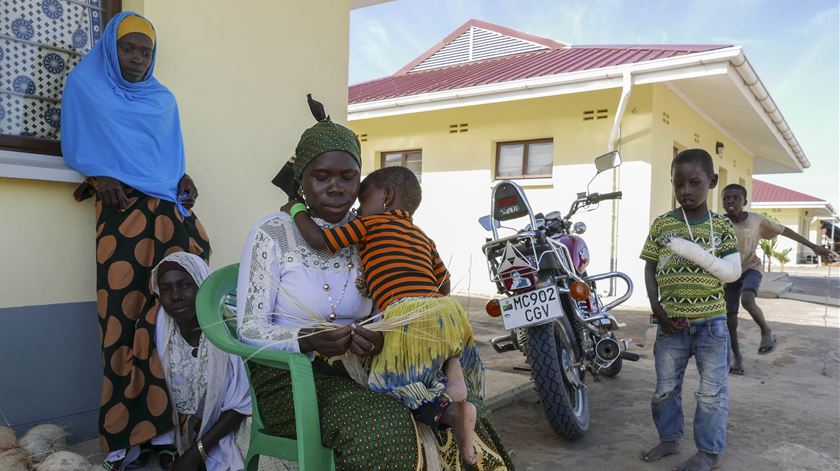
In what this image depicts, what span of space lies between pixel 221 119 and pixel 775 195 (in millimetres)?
37010

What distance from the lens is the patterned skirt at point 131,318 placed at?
2.50 meters

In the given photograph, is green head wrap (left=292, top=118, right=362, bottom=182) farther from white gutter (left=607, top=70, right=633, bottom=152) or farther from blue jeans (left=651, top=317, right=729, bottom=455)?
white gutter (left=607, top=70, right=633, bottom=152)

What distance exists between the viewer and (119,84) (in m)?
2.61

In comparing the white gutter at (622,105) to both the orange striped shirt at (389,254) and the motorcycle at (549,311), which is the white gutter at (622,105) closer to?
the motorcycle at (549,311)

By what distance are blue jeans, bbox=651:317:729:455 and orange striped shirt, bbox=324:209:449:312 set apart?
5.70 feet

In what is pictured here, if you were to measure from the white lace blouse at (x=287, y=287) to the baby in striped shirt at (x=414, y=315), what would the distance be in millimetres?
56

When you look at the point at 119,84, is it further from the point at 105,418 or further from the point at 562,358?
the point at 562,358

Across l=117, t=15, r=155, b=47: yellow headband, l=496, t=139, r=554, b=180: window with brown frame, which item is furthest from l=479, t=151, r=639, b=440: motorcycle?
l=496, t=139, r=554, b=180: window with brown frame

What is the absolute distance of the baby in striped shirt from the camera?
1.71 m

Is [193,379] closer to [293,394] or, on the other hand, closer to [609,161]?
[293,394]

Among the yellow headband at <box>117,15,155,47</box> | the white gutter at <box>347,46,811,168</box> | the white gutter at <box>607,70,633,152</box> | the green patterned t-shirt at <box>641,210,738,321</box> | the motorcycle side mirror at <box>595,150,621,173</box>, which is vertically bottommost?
the green patterned t-shirt at <box>641,210,738,321</box>

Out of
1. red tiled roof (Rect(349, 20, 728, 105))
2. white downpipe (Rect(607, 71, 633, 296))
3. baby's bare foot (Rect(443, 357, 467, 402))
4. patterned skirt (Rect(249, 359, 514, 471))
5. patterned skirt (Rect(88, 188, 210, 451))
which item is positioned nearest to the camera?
patterned skirt (Rect(249, 359, 514, 471))

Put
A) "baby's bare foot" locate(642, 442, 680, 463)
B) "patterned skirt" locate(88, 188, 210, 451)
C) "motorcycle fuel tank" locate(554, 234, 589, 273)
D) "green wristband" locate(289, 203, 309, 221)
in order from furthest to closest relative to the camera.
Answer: "motorcycle fuel tank" locate(554, 234, 589, 273) < "baby's bare foot" locate(642, 442, 680, 463) < "patterned skirt" locate(88, 188, 210, 451) < "green wristband" locate(289, 203, 309, 221)

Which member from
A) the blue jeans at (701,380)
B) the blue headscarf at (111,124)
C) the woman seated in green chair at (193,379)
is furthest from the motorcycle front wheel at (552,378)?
the blue headscarf at (111,124)
